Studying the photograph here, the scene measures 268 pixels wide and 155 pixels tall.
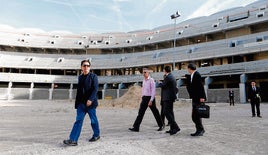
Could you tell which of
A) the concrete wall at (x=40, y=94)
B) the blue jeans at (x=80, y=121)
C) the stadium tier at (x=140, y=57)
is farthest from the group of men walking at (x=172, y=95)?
the concrete wall at (x=40, y=94)

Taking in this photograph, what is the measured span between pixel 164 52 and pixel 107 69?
577 inches

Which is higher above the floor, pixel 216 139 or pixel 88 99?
pixel 88 99

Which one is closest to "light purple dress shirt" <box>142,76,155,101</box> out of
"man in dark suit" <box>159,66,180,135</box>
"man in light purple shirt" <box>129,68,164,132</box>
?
"man in light purple shirt" <box>129,68,164,132</box>

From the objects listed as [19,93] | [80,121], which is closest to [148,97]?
[80,121]

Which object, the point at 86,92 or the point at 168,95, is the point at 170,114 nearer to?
the point at 168,95

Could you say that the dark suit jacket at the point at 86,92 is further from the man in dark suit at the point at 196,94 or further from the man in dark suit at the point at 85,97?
the man in dark suit at the point at 196,94

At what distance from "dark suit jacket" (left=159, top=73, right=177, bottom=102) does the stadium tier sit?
82.8ft

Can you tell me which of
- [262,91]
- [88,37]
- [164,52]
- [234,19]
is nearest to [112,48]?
[88,37]

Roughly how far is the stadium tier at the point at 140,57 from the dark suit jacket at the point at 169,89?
25242mm

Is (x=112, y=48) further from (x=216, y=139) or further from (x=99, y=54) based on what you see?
(x=216, y=139)

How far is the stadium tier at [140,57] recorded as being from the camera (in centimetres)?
3150

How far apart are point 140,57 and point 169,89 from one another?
41270 millimetres

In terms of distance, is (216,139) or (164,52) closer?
(216,139)

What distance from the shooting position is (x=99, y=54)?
Answer: 5397 centimetres
